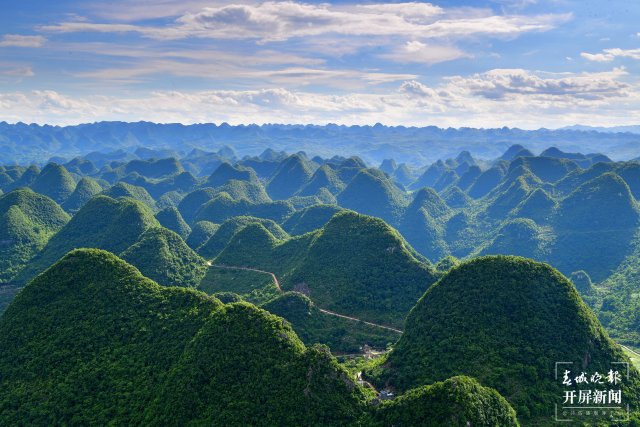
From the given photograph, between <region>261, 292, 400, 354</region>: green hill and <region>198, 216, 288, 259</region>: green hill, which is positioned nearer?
<region>261, 292, 400, 354</region>: green hill

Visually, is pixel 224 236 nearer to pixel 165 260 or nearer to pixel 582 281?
pixel 165 260

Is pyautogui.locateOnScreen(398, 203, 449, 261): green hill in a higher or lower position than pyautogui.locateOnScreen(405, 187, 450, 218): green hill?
lower

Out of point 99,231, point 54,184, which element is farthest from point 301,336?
point 54,184

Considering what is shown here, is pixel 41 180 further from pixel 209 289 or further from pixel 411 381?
pixel 411 381

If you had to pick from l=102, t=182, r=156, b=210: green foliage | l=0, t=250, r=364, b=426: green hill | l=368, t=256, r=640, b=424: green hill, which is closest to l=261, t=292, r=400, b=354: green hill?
l=368, t=256, r=640, b=424: green hill

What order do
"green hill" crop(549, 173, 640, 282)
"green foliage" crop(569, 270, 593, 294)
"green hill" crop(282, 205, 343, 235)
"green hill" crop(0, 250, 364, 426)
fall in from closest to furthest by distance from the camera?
"green hill" crop(0, 250, 364, 426) < "green foliage" crop(569, 270, 593, 294) < "green hill" crop(549, 173, 640, 282) < "green hill" crop(282, 205, 343, 235)

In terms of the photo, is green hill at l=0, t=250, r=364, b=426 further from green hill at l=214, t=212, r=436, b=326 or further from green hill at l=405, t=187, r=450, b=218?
green hill at l=405, t=187, r=450, b=218

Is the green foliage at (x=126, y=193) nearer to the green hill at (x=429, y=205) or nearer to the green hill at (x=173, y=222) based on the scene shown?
the green hill at (x=173, y=222)
